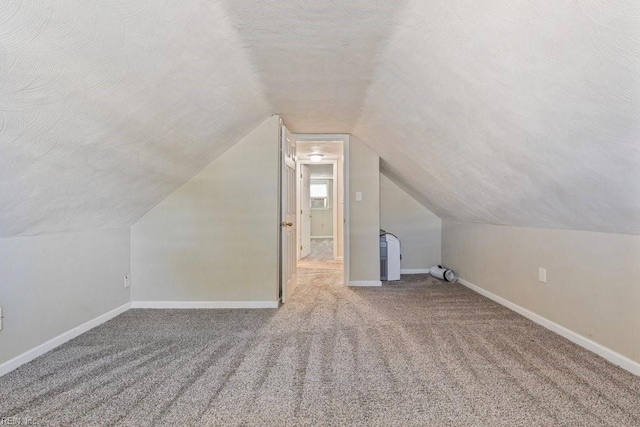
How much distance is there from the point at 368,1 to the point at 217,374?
2189mm

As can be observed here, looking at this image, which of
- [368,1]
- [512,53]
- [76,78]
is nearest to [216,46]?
[76,78]

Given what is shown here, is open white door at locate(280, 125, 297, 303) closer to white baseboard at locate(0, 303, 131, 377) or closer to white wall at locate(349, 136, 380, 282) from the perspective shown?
white wall at locate(349, 136, 380, 282)

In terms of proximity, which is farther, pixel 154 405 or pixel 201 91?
pixel 201 91

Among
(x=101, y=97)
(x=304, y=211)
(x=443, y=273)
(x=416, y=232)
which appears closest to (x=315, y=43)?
(x=101, y=97)

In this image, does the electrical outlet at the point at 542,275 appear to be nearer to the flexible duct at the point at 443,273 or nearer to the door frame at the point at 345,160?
the flexible duct at the point at 443,273

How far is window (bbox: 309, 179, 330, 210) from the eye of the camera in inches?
441

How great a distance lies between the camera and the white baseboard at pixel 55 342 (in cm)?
202

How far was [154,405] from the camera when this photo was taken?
165cm

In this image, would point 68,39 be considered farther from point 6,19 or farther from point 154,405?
point 154,405

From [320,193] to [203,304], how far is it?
8.06 metres

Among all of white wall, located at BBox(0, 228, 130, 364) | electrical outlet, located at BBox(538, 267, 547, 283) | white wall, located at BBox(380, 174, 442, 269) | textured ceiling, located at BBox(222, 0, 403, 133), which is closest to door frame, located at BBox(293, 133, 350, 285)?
white wall, located at BBox(380, 174, 442, 269)

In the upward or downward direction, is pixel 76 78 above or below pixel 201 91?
below

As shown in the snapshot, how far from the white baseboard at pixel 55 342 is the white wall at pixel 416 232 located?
3.71 metres

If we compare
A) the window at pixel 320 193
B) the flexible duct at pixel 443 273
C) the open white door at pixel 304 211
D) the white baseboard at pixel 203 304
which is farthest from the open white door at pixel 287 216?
the window at pixel 320 193
